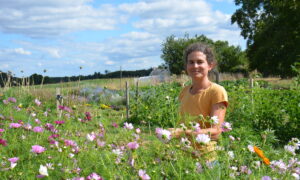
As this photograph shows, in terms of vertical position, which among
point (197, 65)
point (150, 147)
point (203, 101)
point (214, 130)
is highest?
point (197, 65)

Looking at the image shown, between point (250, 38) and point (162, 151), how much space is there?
26.0 metres

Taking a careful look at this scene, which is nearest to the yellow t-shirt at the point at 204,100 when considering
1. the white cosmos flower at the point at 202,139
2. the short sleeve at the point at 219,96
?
the short sleeve at the point at 219,96

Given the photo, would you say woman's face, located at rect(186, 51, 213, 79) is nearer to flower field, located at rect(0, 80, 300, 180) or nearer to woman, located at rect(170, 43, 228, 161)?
woman, located at rect(170, 43, 228, 161)

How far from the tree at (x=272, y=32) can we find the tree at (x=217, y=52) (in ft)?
10.6

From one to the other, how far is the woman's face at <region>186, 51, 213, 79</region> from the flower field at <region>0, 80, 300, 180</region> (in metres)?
0.27

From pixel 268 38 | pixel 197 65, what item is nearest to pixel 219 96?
pixel 197 65

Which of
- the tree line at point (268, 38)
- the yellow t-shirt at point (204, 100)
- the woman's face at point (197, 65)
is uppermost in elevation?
the tree line at point (268, 38)

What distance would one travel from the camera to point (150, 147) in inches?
89.5

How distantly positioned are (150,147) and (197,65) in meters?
Result: 0.62

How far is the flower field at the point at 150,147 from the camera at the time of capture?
→ 1710 millimetres

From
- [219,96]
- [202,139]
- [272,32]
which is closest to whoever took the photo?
[202,139]

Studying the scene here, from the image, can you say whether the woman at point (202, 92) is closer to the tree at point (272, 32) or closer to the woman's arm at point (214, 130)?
the woman's arm at point (214, 130)

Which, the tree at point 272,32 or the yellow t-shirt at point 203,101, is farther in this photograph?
the tree at point 272,32

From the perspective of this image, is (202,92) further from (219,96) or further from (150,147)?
(150,147)
